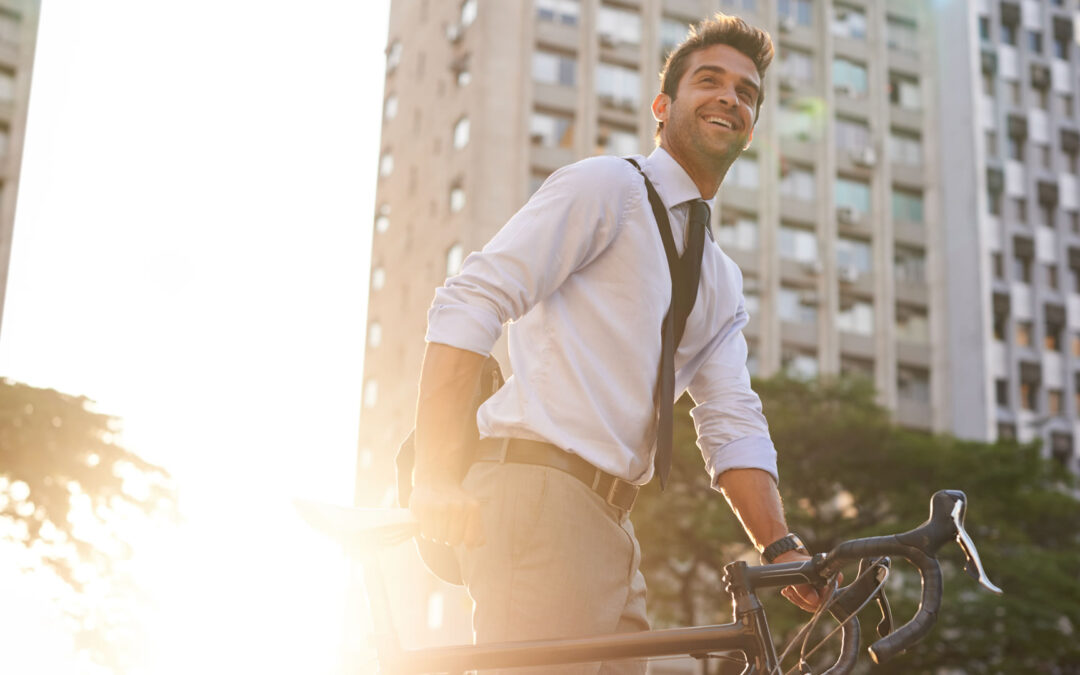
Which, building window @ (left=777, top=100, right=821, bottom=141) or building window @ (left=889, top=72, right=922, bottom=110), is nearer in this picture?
building window @ (left=777, top=100, right=821, bottom=141)

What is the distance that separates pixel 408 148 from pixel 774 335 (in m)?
17.6

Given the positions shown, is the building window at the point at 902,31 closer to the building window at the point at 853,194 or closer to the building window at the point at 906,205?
the building window at the point at 906,205

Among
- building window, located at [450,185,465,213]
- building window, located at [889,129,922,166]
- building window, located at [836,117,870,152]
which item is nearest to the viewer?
building window, located at [450,185,465,213]

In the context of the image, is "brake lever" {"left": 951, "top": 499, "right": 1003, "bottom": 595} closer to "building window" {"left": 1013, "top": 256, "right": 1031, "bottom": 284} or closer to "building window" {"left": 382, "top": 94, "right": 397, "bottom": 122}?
"building window" {"left": 382, "top": 94, "right": 397, "bottom": 122}

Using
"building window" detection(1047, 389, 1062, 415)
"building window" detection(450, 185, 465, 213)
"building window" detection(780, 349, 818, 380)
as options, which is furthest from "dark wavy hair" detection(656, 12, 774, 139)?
"building window" detection(1047, 389, 1062, 415)

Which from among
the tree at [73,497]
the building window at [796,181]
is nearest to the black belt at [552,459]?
the tree at [73,497]

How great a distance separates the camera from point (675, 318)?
3113mm

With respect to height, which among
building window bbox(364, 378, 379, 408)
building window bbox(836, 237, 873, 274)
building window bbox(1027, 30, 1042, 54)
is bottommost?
building window bbox(364, 378, 379, 408)

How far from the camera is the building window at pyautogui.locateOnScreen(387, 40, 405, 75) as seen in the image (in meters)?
→ 58.9

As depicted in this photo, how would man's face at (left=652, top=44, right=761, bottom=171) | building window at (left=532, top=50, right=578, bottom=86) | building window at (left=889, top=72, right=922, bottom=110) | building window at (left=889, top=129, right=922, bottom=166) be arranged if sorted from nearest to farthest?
man's face at (left=652, top=44, right=761, bottom=171), building window at (left=532, top=50, right=578, bottom=86), building window at (left=889, top=129, right=922, bottom=166), building window at (left=889, top=72, right=922, bottom=110)

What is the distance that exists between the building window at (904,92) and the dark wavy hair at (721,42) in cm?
5317

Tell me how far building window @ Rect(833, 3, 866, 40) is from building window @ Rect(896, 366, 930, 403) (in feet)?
45.7

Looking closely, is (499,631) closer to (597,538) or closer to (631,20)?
(597,538)

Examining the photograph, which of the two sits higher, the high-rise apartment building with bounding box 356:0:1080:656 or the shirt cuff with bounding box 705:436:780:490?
the high-rise apartment building with bounding box 356:0:1080:656
